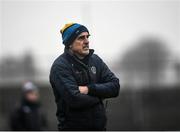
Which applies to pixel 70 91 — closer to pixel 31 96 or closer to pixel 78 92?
pixel 78 92

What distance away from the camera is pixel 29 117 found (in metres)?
12.3

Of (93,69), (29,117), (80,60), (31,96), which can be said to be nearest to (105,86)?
(93,69)

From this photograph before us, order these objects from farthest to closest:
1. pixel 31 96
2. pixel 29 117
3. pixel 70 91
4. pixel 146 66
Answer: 1. pixel 146 66
2. pixel 31 96
3. pixel 29 117
4. pixel 70 91

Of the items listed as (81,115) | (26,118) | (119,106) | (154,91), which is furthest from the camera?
(154,91)

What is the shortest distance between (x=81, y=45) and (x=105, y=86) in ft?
1.50

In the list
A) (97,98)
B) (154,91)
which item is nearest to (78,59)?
(97,98)

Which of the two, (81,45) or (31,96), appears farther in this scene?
(31,96)

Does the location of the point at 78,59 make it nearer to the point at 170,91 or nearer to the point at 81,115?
the point at 81,115

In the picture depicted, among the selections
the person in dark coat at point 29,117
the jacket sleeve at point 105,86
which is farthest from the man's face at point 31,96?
the jacket sleeve at point 105,86

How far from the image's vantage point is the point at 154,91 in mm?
Answer: 24188

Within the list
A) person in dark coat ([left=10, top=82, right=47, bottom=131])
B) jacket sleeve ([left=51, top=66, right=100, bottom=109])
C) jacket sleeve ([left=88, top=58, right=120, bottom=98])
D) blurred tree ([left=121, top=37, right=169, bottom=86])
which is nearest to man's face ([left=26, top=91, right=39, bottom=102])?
person in dark coat ([left=10, top=82, right=47, bottom=131])

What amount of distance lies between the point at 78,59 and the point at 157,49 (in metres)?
19.4

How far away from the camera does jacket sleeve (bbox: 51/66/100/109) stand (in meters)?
6.29

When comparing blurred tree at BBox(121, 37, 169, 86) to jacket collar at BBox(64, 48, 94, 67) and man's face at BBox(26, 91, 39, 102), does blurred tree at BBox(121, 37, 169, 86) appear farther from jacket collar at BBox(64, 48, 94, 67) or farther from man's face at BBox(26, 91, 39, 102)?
jacket collar at BBox(64, 48, 94, 67)
